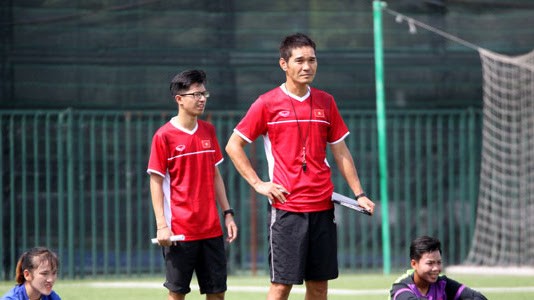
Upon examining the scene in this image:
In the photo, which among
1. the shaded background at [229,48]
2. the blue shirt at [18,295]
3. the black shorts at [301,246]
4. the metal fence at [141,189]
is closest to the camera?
the blue shirt at [18,295]

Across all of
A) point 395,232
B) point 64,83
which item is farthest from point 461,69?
point 64,83

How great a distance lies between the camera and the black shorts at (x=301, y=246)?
6.51 m

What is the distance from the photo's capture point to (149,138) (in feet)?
40.3

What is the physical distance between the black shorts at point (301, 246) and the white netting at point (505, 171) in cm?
620

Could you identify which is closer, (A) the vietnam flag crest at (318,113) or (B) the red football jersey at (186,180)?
(A) the vietnam flag crest at (318,113)

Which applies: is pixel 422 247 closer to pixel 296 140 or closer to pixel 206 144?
pixel 296 140

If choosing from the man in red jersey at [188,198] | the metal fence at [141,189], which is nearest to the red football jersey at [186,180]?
the man in red jersey at [188,198]

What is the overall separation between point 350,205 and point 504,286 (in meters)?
4.44

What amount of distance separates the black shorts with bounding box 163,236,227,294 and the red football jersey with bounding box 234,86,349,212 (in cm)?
51

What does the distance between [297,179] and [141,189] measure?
5.85 meters

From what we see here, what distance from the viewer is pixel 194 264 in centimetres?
682

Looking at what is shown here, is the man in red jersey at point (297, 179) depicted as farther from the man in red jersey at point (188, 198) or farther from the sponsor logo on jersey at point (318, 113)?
the man in red jersey at point (188, 198)

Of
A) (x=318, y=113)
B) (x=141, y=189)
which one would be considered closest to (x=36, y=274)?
(x=318, y=113)

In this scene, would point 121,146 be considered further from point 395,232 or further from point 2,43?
point 395,232
